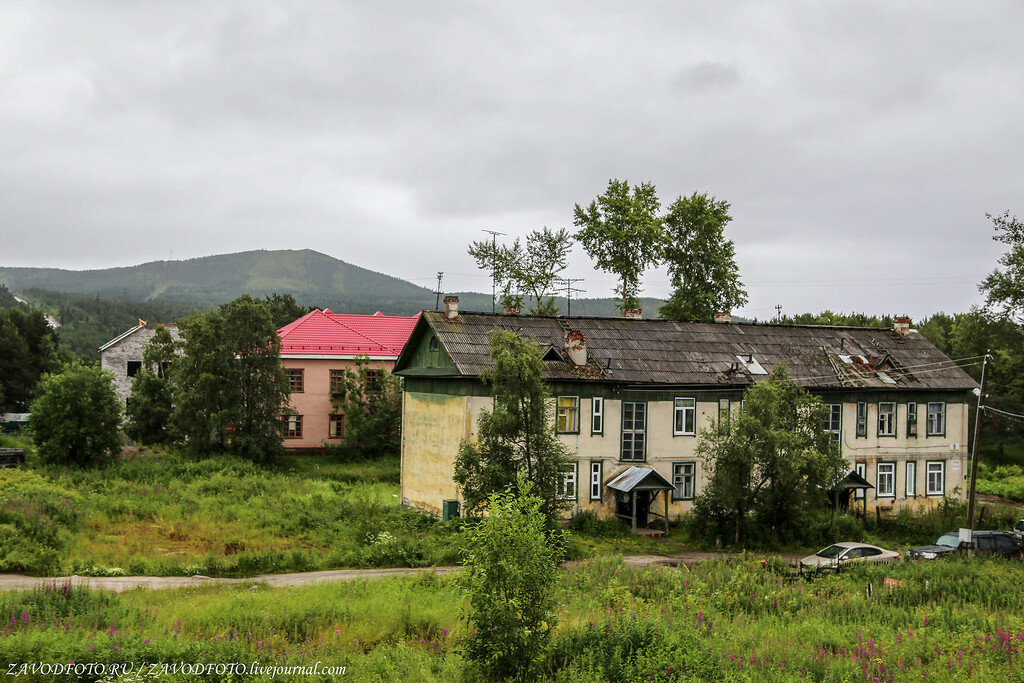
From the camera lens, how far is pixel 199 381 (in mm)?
38656

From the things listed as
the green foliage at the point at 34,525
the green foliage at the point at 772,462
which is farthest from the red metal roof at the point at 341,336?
the green foliage at the point at 772,462

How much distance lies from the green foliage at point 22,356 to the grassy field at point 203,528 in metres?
29.9

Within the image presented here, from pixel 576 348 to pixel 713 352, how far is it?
6.65m

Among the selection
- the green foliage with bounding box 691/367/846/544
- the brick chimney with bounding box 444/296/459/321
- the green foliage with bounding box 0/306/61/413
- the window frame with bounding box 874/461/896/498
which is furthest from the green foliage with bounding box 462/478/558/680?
the green foliage with bounding box 0/306/61/413

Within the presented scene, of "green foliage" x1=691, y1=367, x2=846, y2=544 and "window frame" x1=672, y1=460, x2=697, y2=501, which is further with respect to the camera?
"window frame" x1=672, y1=460, x2=697, y2=501

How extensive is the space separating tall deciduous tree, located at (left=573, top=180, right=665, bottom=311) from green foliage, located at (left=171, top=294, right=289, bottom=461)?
19.1m

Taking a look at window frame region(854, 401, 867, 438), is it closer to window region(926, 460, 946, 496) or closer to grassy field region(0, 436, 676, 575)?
window region(926, 460, 946, 496)

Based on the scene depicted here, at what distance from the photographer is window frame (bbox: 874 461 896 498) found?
31913 mm

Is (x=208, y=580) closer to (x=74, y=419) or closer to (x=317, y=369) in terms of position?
(x=74, y=419)

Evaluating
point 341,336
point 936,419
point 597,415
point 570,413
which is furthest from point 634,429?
point 341,336

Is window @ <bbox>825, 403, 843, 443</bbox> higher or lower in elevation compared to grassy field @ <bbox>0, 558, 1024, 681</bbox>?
higher

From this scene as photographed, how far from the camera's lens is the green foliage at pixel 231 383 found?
3916 cm

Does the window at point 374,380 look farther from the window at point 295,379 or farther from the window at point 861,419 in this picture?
the window at point 861,419

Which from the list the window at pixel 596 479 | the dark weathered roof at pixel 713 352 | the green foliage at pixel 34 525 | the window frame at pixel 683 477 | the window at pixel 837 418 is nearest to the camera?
the green foliage at pixel 34 525
